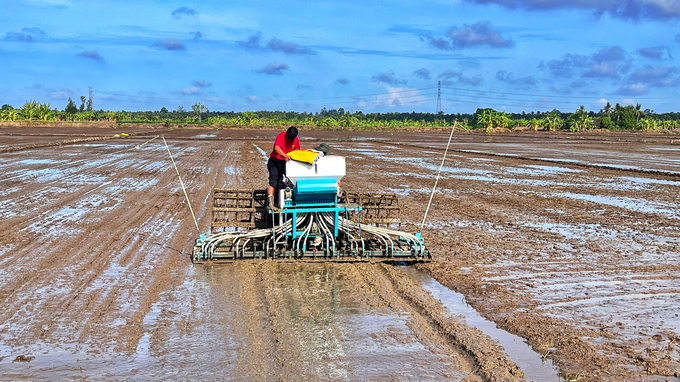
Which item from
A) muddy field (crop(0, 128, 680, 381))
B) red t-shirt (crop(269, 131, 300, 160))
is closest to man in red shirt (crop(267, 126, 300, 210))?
red t-shirt (crop(269, 131, 300, 160))

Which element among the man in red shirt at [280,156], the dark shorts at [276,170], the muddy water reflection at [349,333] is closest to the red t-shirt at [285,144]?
the man in red shirt at [280,156]

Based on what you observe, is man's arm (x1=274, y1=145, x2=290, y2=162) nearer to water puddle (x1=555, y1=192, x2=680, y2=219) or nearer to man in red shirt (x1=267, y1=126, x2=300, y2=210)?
man in red shirt (x1=267, y1=126, x2=300, y2=210)

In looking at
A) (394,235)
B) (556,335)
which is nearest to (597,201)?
(394,235)

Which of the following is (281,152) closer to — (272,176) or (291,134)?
(291,134)

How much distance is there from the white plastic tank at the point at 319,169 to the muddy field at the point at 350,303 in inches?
49.8

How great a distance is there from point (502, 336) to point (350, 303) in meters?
Answer: 1.83

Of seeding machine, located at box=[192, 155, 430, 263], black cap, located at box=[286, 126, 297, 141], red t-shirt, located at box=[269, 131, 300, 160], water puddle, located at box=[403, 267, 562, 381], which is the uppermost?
black cap, located at box=[286, 126, 297, 141]

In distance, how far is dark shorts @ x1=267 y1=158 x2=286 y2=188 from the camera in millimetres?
10156

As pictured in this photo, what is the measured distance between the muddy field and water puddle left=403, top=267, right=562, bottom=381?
0.07 ft

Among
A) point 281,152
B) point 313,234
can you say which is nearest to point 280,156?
point 281,152

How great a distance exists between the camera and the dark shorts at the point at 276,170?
10156 mm

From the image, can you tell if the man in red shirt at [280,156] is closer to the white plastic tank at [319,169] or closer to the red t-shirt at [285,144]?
the red t-shirt at [285,144]

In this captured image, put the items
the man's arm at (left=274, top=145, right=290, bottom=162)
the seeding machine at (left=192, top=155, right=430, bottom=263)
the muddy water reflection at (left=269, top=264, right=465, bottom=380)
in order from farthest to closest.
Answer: the man's arm at (left=274, top=145, right=290, bottom=162) < the seeding machine at (left=192, top=155, right=430, bottom=263) < the muddy water reflection at (left=269, top=264, right=465, bottom=380)

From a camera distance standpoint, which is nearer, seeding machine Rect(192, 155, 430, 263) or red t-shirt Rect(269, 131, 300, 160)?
seeding machine Rect(192, 155, 430, 263)
